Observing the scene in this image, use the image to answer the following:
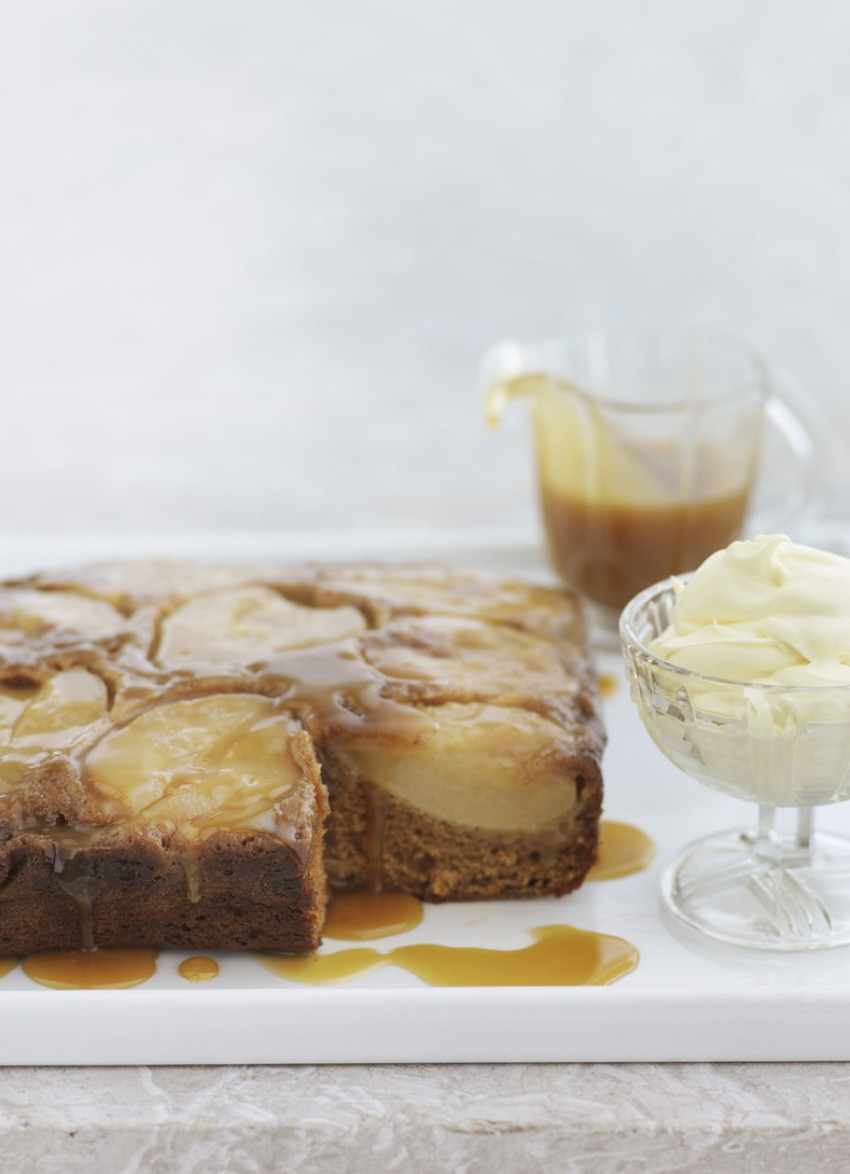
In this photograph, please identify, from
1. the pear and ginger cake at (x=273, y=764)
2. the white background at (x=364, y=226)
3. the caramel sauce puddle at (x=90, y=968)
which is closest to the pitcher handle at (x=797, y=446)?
the pear and ginger cake at (x=273, y=764)

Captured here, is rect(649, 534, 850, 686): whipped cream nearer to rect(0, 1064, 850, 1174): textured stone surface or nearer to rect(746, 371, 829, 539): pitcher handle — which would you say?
rect(0, 1064, 850, 1174): textured stone surface

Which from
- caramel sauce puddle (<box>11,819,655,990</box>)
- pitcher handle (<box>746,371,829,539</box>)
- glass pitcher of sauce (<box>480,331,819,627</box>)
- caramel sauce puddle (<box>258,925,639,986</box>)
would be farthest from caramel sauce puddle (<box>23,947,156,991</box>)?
pitcher handle (<box>746,371,829,539</box>)

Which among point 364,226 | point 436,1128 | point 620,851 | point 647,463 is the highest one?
point 364,226

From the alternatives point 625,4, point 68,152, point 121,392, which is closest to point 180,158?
point 68,152

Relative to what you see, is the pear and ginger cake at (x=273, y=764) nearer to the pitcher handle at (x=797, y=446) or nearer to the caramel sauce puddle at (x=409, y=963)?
the caramel sauce puddle at (x=409, y=963)

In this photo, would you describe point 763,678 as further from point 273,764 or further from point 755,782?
point 273,764

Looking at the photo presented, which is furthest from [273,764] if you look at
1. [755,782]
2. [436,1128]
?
[755,782]
